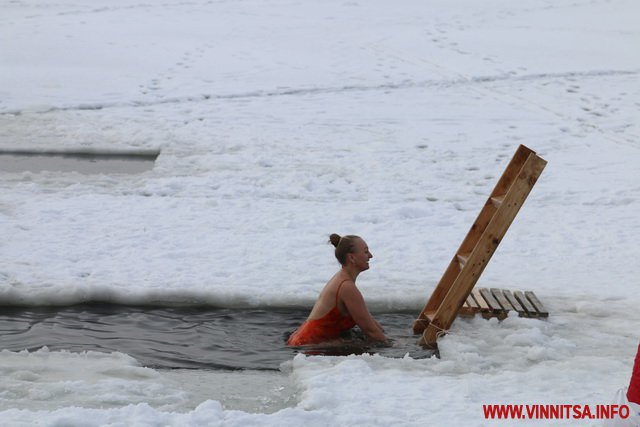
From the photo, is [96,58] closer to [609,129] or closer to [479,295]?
[609,129]

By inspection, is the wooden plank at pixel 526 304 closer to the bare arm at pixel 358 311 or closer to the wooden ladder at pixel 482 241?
the wooden ladder at pixel 482 241

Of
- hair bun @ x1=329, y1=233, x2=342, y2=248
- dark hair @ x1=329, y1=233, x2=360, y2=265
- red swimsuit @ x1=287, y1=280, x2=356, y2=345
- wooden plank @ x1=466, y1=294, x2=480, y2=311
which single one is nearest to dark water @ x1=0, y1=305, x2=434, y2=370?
red swimsuit @ x1=287, y1=280, x2=356, y2=345

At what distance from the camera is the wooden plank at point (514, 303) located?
770 centimetres

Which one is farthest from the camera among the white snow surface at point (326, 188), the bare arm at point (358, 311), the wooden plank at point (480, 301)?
the wooden plank at point (480, 301)

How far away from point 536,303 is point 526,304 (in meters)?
0.09

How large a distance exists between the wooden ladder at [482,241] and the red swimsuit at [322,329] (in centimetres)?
60

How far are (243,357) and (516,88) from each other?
11.2 meters

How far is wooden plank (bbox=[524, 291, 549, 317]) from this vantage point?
7.72 meters

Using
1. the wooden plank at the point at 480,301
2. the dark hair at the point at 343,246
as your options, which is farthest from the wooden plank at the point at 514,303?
the dark hair at the point at 343,246

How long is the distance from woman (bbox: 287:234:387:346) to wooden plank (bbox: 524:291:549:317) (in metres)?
1.35

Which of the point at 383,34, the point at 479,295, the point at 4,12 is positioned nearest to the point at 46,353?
the point at 479,295

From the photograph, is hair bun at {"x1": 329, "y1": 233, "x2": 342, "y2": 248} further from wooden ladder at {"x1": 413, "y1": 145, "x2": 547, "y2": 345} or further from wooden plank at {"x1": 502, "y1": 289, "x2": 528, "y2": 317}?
wooden plank at {"x1": 502, "y1": 289, "x2": 528, "y2": 317}

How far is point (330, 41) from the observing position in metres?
20.7

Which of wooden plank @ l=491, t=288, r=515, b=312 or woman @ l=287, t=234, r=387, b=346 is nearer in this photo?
woman @ l=287, t=234, r=387, b=346
